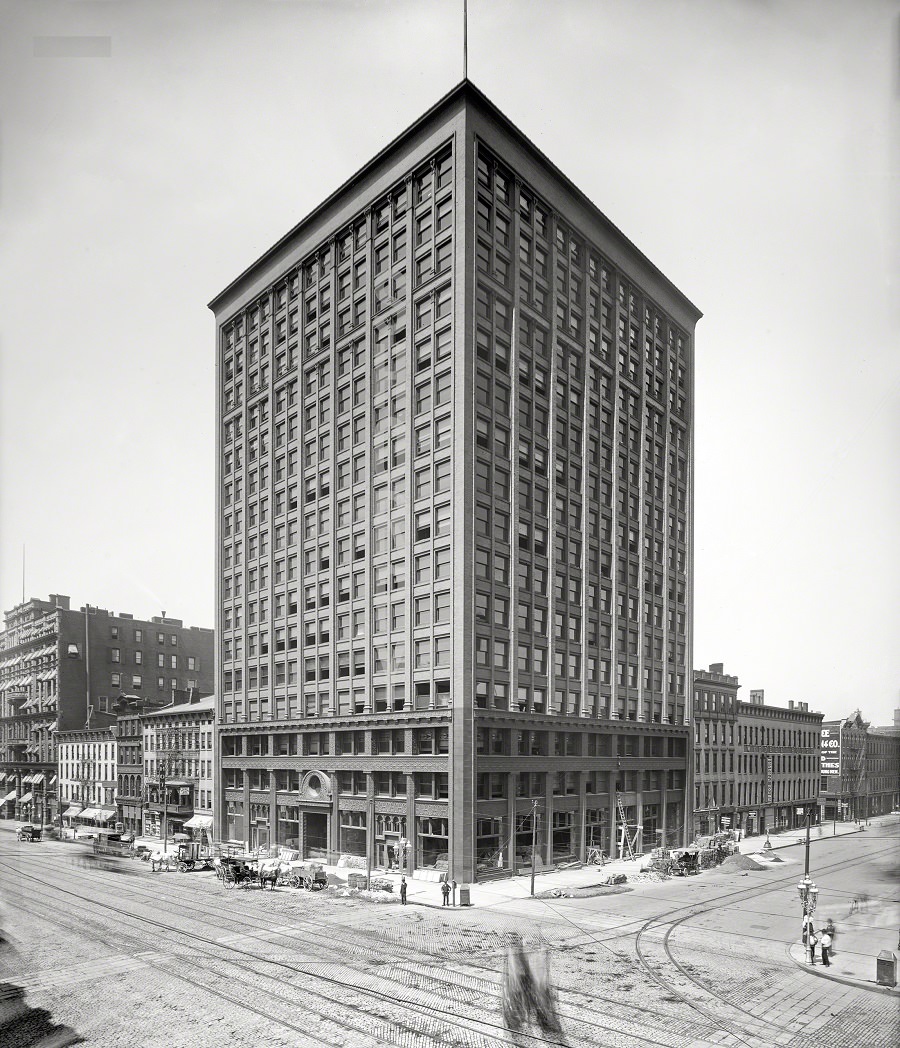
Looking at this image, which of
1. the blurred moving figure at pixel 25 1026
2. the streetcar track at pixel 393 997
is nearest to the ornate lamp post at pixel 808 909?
the streetcar track at pixel 393 997

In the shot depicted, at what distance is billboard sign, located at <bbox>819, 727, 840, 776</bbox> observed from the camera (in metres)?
104

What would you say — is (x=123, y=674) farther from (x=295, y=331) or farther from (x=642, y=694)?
(x=642, y=694)

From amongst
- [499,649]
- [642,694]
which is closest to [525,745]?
[499,649]

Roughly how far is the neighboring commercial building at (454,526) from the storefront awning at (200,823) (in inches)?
95.5

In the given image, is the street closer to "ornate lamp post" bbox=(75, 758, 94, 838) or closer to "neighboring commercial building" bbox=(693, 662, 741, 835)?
"neighboring commercial building" bbox=(693, 662, 741, 835)

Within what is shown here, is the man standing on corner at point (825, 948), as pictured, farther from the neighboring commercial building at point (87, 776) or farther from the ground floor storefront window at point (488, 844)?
the neighboring commercial building at point (87, 776)

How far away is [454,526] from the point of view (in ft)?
180

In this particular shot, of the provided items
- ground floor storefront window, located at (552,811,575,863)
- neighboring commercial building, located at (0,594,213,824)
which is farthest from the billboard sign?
neighboring commercial building, located at (0,594,213,824)

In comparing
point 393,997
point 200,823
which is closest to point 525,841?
point 393,997

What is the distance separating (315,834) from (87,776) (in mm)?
44033

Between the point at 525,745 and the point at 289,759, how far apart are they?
818 inches

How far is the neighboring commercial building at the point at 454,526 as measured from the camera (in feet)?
182

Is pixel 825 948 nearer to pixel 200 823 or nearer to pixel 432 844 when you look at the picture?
pixel 432 844

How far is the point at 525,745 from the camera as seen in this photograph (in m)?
57.6
